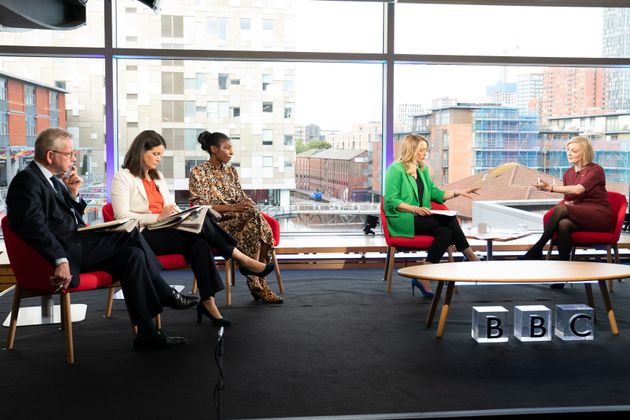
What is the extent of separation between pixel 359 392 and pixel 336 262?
13.1ft

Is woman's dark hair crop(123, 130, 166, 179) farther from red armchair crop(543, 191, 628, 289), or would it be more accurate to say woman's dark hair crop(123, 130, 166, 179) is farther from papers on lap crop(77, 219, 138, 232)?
red armchair crop(543, 191, 628, 289)

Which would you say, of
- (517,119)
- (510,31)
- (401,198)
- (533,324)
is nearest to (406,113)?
(517,119)

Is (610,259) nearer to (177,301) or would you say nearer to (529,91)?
(529,91)

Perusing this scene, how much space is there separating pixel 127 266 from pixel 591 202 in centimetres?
402

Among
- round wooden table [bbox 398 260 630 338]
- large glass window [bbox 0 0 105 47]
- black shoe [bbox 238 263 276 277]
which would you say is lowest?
black shoe [bbox 238 263 276 277]

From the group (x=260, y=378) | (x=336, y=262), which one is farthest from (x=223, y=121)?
(x=260, y=378)

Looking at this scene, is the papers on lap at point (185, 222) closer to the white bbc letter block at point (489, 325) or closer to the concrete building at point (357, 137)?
the white bbc letter block at point (489, 325)

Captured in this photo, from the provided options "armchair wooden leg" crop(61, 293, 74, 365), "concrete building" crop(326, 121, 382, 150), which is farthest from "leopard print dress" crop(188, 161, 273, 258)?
"concrete building" crop(326, 121, 382, 150)

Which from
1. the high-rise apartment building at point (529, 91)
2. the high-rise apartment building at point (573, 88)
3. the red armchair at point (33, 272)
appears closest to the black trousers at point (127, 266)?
the red armchair at point (33, 272)

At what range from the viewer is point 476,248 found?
7230mm

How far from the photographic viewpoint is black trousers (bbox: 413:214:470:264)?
5.75 m

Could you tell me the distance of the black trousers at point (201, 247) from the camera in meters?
4.64

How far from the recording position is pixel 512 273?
4.32 metres

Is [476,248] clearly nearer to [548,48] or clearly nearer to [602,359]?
[548,48]
